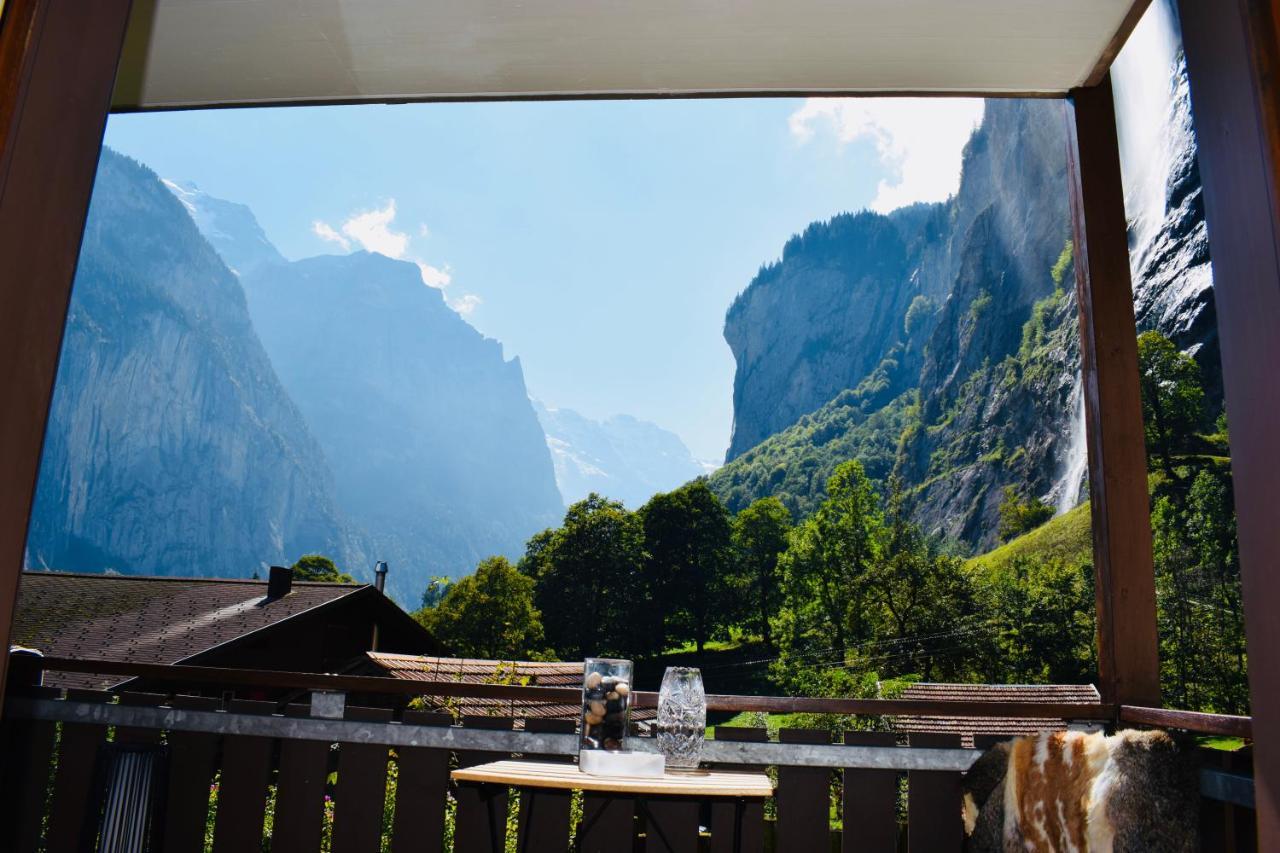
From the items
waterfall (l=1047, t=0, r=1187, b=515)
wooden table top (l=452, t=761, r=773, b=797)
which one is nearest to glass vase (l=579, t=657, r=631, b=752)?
wooden table top (l=452, t=761, r=773, b=797)

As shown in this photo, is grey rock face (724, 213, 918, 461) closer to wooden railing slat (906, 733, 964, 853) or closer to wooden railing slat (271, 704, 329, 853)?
wooden railing slat (906, 733, 964, 853)

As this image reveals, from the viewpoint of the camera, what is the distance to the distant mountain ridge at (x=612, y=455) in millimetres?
90062

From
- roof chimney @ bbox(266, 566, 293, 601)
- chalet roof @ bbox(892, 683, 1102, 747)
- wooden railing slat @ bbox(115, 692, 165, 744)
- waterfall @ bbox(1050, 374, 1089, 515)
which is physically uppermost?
waterfall @ bbox(1050, 374, 1089, 515)

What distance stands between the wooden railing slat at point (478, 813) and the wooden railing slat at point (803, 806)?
59 cm

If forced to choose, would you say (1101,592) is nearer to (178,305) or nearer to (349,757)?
(349,757)

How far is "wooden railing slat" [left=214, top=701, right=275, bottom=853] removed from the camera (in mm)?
2102

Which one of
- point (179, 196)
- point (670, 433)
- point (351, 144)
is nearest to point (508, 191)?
point (351, 144)

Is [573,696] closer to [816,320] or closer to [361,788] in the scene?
[361,788]

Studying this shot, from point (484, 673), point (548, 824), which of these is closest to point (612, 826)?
point (548, 824)

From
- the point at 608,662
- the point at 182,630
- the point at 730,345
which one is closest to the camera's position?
the point at 608,662

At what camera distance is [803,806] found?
1.97 metres

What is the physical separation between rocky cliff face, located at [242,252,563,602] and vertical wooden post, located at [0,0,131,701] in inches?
2784

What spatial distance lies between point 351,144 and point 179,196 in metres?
14.2

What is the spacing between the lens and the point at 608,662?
5.70ft
